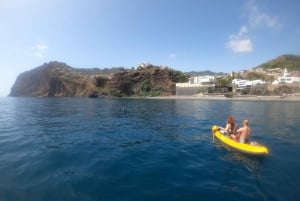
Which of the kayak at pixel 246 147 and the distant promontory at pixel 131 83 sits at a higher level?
the distant promontory at pixel 131 83

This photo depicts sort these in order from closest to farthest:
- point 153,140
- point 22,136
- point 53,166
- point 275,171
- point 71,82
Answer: point 275,171, point 53,166, point 153,140, point 22,136, point 71,82

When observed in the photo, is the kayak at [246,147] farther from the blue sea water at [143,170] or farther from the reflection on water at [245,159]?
the blue sea water at [143,170]

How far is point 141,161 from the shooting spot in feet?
42.3

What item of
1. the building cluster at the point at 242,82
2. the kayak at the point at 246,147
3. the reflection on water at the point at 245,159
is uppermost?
the building cluster at the point at 242,82

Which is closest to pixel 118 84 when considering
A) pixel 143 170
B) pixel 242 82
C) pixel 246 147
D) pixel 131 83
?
pixel 131 83

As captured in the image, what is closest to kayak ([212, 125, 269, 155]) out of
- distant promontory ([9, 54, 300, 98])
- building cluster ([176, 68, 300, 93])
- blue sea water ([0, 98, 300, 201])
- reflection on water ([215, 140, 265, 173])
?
reflection on water ([215, 140, 265, 173])

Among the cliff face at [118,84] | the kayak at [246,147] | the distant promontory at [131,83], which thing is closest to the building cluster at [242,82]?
the distant promontory at [131,83]

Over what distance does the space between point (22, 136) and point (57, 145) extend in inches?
239

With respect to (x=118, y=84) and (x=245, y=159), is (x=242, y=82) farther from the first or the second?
(x=245, y=159)

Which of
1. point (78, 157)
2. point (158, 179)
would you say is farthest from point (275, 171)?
point (78, 157)

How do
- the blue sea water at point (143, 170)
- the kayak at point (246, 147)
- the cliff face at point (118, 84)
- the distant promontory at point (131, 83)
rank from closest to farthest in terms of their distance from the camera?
the blue sea water at point (143, 170)
the kayak at point (246, 147)
the distant promontory at point (131, 83)
the cliff face at point (118, 84)

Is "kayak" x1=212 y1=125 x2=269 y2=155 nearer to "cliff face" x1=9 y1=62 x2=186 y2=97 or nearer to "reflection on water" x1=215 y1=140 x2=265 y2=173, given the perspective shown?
"reflection on water" x1=215 y1=140 x2=265 y2=173

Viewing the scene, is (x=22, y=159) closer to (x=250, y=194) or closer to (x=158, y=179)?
(x=158, y=179)

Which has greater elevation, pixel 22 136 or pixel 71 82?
pixel 71 82
